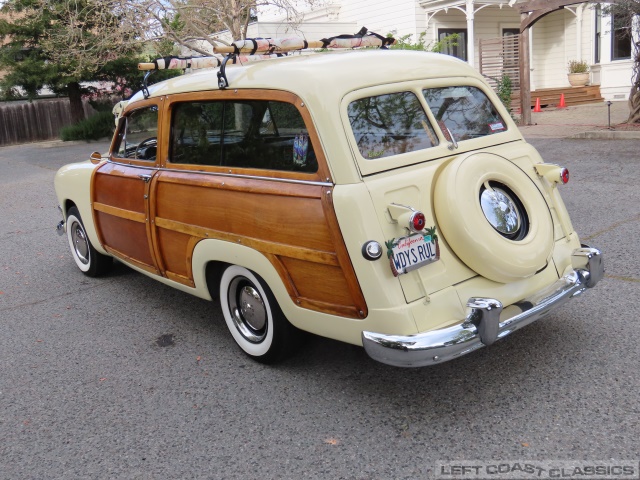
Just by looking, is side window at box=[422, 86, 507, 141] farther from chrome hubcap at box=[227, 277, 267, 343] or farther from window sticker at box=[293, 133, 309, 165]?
chrome hubcap at box=[227, 277, 267, 343]

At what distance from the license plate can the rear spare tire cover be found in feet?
0.50

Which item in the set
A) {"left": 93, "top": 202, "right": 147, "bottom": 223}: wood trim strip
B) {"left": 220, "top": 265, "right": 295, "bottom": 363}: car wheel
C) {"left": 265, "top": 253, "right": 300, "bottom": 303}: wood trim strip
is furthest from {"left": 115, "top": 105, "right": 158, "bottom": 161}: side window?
{"left": 265, "top": 253, "right": 300, "bottom": 303}: wood trim strip

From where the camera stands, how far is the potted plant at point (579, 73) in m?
20.8

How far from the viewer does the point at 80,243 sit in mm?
6426

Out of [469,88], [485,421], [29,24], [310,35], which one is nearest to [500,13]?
[310,35]

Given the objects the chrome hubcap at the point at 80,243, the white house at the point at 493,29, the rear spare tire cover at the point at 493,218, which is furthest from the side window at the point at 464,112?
the white house at the point at 493,29

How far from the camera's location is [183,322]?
16.5 ft

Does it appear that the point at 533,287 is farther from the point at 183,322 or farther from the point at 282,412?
the point at 183,322

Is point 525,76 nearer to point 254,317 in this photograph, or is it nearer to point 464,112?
point 464,112

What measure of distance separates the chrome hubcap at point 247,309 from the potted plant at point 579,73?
19531 millimetres

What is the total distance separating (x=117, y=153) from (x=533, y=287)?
3.53 meters

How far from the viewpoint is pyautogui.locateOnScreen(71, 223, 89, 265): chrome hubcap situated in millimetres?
6336

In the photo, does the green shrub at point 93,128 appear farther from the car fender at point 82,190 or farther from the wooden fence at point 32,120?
the car fender at point 82,190

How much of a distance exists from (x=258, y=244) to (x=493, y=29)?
67.2 feet
